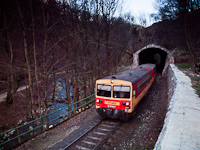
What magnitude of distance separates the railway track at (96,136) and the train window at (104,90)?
1788mm

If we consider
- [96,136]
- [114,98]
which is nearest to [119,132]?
[96,136]

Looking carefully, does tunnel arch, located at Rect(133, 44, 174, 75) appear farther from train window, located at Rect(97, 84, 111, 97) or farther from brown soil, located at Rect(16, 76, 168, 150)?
train window, located at Rect(97, 84, 111, 97)

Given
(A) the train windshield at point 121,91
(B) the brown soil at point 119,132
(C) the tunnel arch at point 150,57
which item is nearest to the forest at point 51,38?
(B) the brown soil at point 119,132

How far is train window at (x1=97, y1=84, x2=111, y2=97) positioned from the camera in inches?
→ 317

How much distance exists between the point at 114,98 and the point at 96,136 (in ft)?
7.39

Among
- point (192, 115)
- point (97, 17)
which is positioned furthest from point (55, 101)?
point (192, 115)

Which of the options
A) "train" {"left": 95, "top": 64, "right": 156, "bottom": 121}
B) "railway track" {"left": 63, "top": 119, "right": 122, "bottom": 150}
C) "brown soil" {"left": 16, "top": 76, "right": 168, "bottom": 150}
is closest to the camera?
"railway track" {"left": 63, "top": 119, "right": 122, "bottom": 150}

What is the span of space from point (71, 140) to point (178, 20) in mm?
23970

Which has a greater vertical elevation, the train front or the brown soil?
the train front

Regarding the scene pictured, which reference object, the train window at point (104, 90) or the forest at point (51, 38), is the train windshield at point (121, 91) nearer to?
the train window at point (104, 90)

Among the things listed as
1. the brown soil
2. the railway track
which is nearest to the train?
the railway track

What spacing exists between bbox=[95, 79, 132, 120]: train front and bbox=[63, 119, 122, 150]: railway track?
2.07ft

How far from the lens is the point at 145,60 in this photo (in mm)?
35844

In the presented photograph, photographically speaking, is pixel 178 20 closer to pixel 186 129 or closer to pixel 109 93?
pixel 109 93
